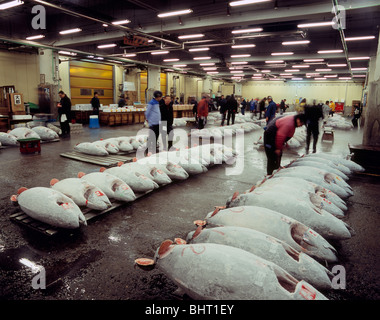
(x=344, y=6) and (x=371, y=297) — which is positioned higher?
(x=344, y=6)

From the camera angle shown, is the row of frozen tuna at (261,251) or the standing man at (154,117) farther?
the standing man at (154,117)

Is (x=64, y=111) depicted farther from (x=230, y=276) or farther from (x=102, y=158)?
(x=230, y=276)

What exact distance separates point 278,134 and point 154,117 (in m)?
3.49

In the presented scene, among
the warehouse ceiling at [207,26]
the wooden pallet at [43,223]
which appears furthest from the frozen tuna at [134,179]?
the warehouse ceiling at [207,26]

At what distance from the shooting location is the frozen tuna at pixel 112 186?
383 centimetres

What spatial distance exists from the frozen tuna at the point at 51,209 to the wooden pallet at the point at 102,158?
304 centimetres

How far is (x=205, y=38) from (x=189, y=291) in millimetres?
15450

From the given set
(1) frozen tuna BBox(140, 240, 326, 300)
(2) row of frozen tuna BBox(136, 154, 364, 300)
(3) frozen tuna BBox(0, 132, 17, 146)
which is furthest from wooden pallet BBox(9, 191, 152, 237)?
(3) frozen tuna BBox(0, 132, 17, 146)

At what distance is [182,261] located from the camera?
1.83 m

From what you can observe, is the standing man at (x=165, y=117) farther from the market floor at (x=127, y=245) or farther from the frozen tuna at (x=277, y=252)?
the frozen tuna at (x=277, y=252)

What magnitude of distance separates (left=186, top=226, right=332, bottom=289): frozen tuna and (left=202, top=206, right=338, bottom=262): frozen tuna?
20 centimetres

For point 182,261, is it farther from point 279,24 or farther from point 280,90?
point 280,90

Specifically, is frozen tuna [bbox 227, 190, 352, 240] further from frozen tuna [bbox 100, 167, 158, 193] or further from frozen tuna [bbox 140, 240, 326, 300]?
frozen tuna [bbox 100, 167, 158, 193]
